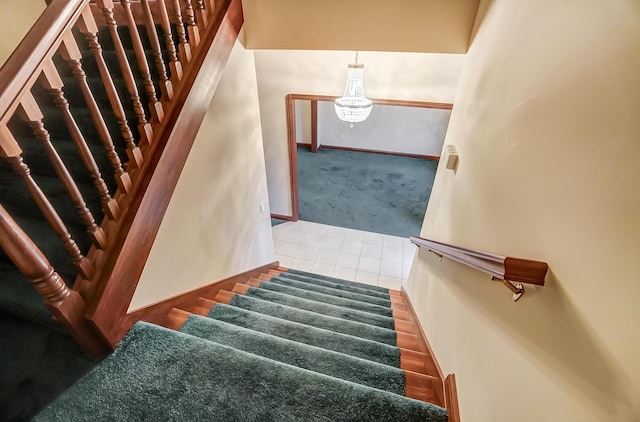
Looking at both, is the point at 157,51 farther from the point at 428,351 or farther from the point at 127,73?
the point at 428,351

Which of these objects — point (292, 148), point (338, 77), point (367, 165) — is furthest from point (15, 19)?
point (367, 165)

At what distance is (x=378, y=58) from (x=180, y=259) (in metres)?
2.58

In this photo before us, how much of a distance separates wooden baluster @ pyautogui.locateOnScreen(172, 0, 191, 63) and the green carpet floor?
129 inches

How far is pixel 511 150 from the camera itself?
3.49 feet

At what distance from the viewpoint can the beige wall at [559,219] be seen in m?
0.54

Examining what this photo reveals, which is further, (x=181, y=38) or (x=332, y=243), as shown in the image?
(x=332, y=243)

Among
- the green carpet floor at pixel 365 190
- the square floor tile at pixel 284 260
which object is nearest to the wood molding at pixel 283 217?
the green carpet floor at pixel 365 190

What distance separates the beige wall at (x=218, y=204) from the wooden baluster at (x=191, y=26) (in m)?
0.35

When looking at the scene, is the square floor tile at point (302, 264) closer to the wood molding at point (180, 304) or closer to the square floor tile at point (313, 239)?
the square floor tile at point (313, 239)

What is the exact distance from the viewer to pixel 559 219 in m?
0.73

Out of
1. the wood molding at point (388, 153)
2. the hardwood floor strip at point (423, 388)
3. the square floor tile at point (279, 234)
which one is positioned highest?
the hardwood floor strip at point (423, 388)

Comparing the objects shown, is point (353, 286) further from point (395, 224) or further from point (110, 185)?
point (110, 185)

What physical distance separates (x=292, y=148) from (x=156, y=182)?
281cm

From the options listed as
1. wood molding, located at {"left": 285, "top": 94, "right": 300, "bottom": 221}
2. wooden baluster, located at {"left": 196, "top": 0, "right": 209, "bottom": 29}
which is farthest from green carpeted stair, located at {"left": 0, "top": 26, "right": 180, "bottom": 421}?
wood molding, located at {"left": 285, "top": 94, "right": 300, "bottom": 221}
